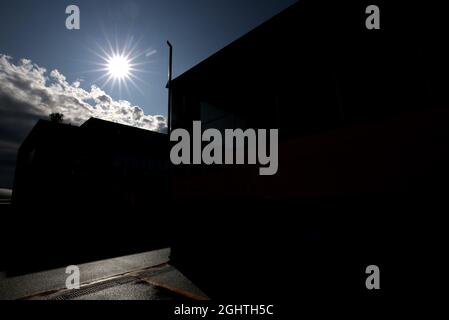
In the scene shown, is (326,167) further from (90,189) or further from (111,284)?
(90,189)

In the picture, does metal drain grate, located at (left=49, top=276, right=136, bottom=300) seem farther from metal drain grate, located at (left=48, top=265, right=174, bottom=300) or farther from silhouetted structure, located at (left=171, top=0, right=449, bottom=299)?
silhouetted structure, located at (left=171, top=0, right=449, bottom=299)

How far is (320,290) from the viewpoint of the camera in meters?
4.09

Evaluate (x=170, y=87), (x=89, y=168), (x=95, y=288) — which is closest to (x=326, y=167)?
(x=95, y=288)

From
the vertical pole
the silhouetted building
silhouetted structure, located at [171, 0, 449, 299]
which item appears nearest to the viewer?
silhouetted structure, located at [171, 0, 449, 299]

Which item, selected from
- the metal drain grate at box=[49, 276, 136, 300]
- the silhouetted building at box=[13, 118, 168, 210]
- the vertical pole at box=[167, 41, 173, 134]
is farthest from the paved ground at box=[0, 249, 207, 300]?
the silhouetted building at box=[13, 118, 168, 210]

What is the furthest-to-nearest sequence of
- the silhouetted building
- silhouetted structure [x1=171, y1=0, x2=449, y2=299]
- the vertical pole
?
1. the silhouetted building
2. the vertical pole
3. silhouetted structure [x1=171, y1=0, x2=449, y2=299]

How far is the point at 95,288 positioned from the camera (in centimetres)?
441

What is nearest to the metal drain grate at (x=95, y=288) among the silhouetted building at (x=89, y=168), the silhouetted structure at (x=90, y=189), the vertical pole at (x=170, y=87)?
the silhouetted structure at (x=90, y=189)

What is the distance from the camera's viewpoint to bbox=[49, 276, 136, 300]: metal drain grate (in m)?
4.04

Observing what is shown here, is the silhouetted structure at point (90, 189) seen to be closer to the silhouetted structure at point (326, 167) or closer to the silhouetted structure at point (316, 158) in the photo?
the silhouetted structure at point (316, 158)

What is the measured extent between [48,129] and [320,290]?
1984 cm

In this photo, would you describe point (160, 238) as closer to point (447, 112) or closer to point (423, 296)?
point (423, 296)

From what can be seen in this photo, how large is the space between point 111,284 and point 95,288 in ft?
0.94

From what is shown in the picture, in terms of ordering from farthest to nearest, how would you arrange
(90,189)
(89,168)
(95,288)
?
(89,168)
(90,189)
(95,288)
